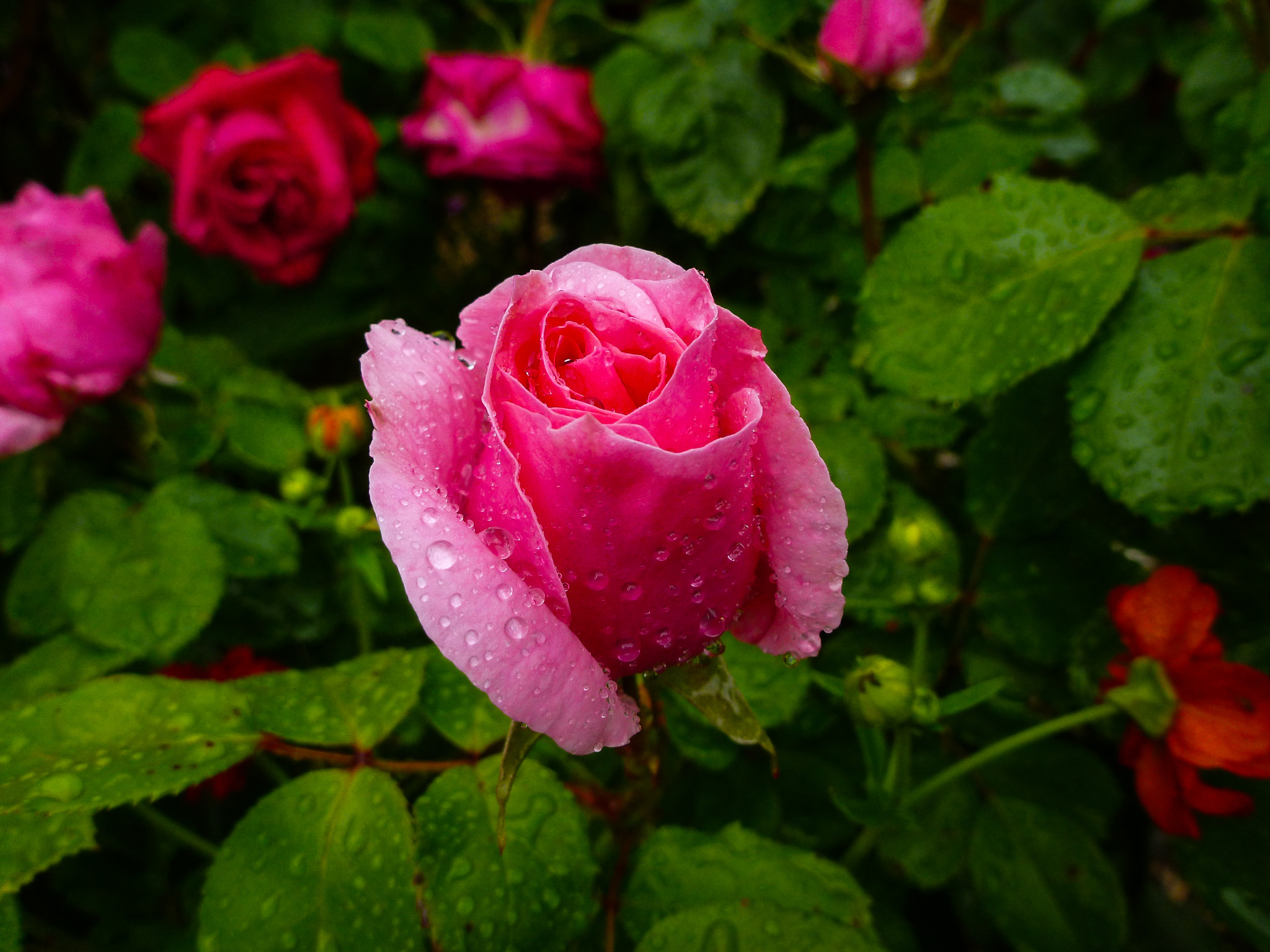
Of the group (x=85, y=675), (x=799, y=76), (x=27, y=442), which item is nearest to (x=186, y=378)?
(x=27, y=442)

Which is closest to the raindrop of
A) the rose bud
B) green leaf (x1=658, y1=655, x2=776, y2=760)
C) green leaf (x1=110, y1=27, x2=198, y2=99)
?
green leaf (x1=658, y1=655, x2=776, y2=760)

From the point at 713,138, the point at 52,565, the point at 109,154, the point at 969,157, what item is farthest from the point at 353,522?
the point at 109,154

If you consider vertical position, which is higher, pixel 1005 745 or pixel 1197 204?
pixel 1197 204

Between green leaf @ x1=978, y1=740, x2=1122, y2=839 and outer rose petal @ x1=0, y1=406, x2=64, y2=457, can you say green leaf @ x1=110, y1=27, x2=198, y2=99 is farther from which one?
green leaf @ x1=978, y1=740, x2=1122, y2=839

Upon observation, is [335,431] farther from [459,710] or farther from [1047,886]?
[1047,886]

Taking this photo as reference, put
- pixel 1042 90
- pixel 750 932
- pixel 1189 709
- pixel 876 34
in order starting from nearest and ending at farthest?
pixel 750 932, pixel 1189 709, pixel 876 34, pixel 1042 90

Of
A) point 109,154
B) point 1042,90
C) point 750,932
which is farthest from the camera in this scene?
point 109,154

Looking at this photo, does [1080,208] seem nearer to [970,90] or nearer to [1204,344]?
[1204,344]
